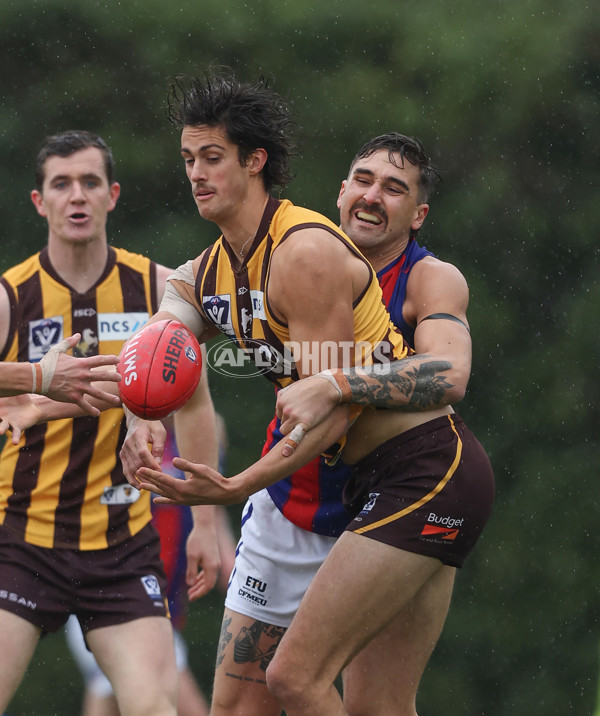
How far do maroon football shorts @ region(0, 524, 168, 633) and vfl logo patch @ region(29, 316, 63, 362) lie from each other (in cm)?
77

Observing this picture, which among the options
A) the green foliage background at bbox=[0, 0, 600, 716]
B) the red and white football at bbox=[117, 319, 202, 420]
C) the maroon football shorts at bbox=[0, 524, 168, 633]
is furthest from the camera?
the green foliage background at bbox=[0, 0, 600, 716]

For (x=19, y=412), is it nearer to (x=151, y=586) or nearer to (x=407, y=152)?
(x=151, y=586)

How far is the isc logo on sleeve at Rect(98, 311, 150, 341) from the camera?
17.2 feet

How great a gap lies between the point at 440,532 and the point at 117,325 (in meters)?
1.96

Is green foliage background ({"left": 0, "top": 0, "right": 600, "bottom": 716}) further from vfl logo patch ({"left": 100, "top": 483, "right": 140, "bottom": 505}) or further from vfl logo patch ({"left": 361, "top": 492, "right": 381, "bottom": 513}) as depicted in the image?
vfl logo patch ({"left": 361, "top": 492, "right": 381, "bottom": 513})

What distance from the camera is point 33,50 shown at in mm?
7918

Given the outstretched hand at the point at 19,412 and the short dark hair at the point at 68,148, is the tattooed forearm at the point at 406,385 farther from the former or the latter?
the short dark hair at the point at 68,148

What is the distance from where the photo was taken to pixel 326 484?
4309mm

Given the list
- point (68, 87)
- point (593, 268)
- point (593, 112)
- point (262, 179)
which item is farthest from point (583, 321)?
point (262, 179)

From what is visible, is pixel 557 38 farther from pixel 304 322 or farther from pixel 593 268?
pixel 304 322

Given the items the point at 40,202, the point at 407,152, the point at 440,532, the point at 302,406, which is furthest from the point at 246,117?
the point at 40,202

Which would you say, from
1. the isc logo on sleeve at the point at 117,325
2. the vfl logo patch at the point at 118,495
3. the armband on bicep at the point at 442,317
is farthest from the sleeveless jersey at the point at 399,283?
the vfl logo patch at the point at 118,495

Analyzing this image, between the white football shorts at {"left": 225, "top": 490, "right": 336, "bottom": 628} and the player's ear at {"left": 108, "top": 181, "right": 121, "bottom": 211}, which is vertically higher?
the player's ear at {"left": 108, "top": 181, "right": 121, "bottom": 211}

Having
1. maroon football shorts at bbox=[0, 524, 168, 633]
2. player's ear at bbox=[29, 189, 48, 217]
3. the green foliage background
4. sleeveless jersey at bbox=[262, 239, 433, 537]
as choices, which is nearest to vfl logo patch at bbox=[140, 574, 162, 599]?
maroon football shorts at bbox=[0, 524, 168, 633]
